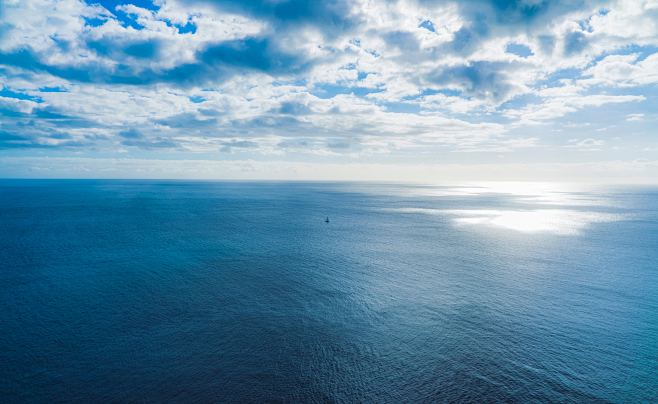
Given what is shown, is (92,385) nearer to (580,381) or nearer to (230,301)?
(230,301)

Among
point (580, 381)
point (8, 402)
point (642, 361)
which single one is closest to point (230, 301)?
point (8, 402)

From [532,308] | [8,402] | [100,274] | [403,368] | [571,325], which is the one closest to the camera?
[8,402]

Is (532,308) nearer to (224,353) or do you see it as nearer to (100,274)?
(224,353)

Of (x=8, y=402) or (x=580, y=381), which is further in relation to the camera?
(x=580, y=381)

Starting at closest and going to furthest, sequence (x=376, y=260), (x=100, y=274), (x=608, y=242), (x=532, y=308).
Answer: (x=532, y=308)
(x=100, y=274)
(x=376, y=260)
(x=608, y=242)

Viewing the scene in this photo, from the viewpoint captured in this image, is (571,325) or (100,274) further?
(100,274)

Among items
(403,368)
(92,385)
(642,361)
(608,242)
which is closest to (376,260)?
(403,368)
